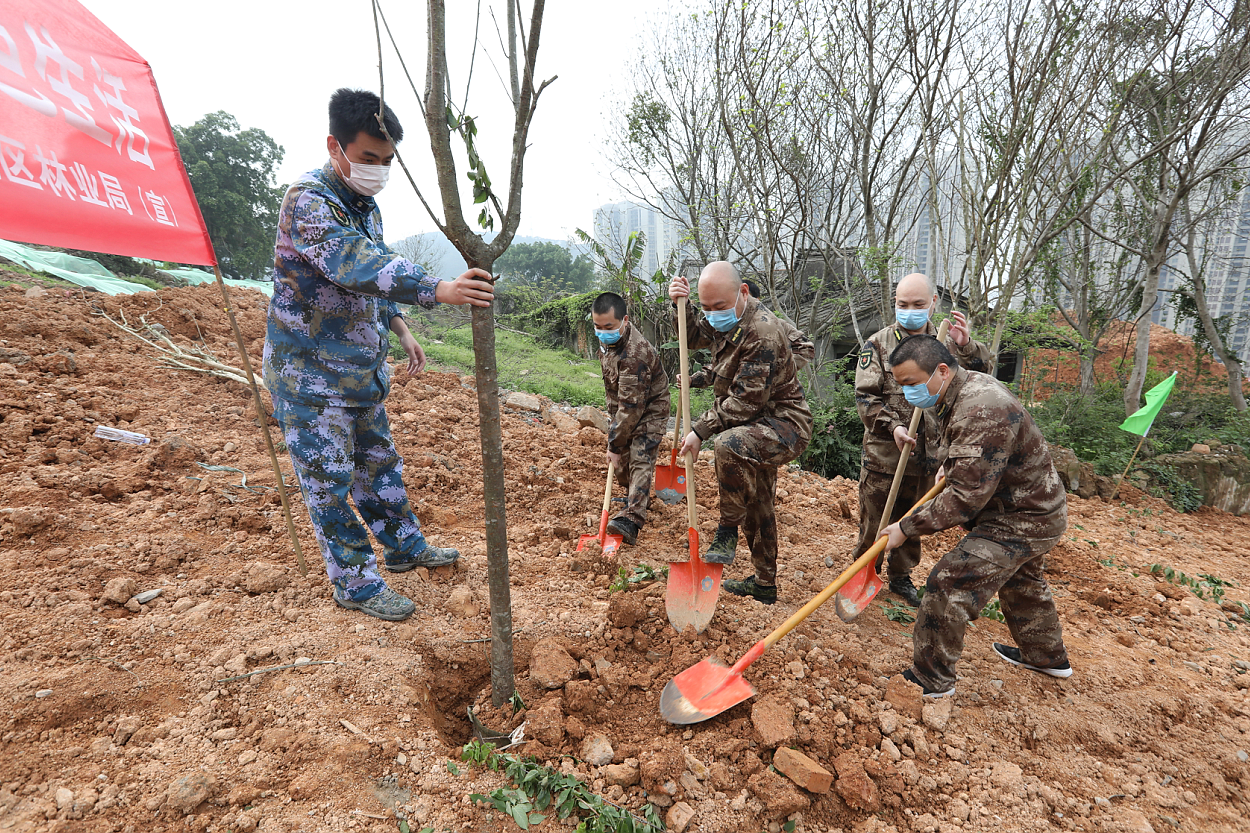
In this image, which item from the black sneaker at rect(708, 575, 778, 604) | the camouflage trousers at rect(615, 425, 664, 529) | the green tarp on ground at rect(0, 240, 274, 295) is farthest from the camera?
the green tarp on ground at rect(0, 240, 274, 295)

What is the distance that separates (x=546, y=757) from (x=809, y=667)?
1192mm

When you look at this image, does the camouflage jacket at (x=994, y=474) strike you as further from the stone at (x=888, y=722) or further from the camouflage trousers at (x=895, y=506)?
the camouflage trousers at (x=895, y=506)

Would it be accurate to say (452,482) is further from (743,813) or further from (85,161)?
(743,813)

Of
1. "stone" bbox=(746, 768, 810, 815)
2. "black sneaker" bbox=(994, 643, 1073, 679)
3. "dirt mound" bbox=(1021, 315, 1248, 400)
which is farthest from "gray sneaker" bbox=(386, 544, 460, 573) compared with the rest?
"dirt mound" bbox=(1021, 315, 1248, 400)

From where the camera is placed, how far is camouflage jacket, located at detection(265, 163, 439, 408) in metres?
1.90

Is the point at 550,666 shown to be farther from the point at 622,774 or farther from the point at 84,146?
the point at 84,146

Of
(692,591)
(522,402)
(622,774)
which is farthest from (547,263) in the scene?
(622,774)

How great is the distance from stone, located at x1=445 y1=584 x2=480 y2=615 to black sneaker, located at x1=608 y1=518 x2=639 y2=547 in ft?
3.99

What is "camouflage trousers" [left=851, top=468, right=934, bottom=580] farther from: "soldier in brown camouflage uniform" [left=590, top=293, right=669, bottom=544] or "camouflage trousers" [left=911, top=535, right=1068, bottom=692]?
"soldier in brown camouflage uniform" [left=590, top=293, right=669, bottom=544]

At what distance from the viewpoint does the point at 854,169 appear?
709cm

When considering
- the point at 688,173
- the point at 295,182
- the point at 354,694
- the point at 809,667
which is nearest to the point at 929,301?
the point at 809,667

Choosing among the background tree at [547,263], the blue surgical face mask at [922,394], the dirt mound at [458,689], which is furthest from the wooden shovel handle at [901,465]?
the background tree at [547,263]

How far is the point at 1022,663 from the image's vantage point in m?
2.65

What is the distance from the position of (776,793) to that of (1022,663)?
5.52 feet
